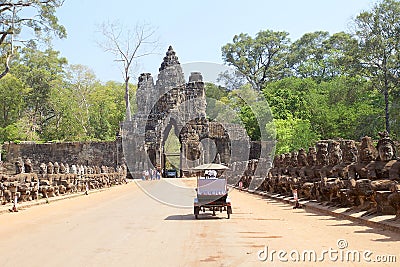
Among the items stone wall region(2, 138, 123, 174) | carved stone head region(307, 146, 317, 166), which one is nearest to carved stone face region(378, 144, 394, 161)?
carved stone head region(307, 146, 317, 166)

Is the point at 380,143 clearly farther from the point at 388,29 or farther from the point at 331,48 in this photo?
the point at 331,48

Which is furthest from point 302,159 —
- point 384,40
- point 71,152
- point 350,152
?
point 71,152

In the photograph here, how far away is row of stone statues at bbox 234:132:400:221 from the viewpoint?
12867mm

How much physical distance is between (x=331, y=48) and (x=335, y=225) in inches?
2443

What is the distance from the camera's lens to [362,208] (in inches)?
569

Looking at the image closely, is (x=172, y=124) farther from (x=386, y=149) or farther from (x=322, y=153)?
(x=386, y=149)

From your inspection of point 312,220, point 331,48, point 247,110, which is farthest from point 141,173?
point 312,220

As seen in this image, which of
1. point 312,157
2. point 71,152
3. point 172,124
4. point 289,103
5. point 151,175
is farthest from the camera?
point 172,124

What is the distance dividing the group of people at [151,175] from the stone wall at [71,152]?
456cm

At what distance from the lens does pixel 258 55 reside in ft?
253

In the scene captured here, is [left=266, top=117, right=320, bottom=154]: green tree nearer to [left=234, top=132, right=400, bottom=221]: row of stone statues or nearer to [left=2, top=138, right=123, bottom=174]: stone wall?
[left=2, top=138, right=123, bottom=174]: stone wall

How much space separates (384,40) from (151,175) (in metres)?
26.4

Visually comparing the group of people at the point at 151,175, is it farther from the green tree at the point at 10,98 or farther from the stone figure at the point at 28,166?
the stone figure at the point at 28,166

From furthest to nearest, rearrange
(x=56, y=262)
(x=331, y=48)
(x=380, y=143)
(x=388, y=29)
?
1. (x=331, y=48)
2. (x=388, y=29)
3. (x=380, y=143)
4. (x=56, y=262)
